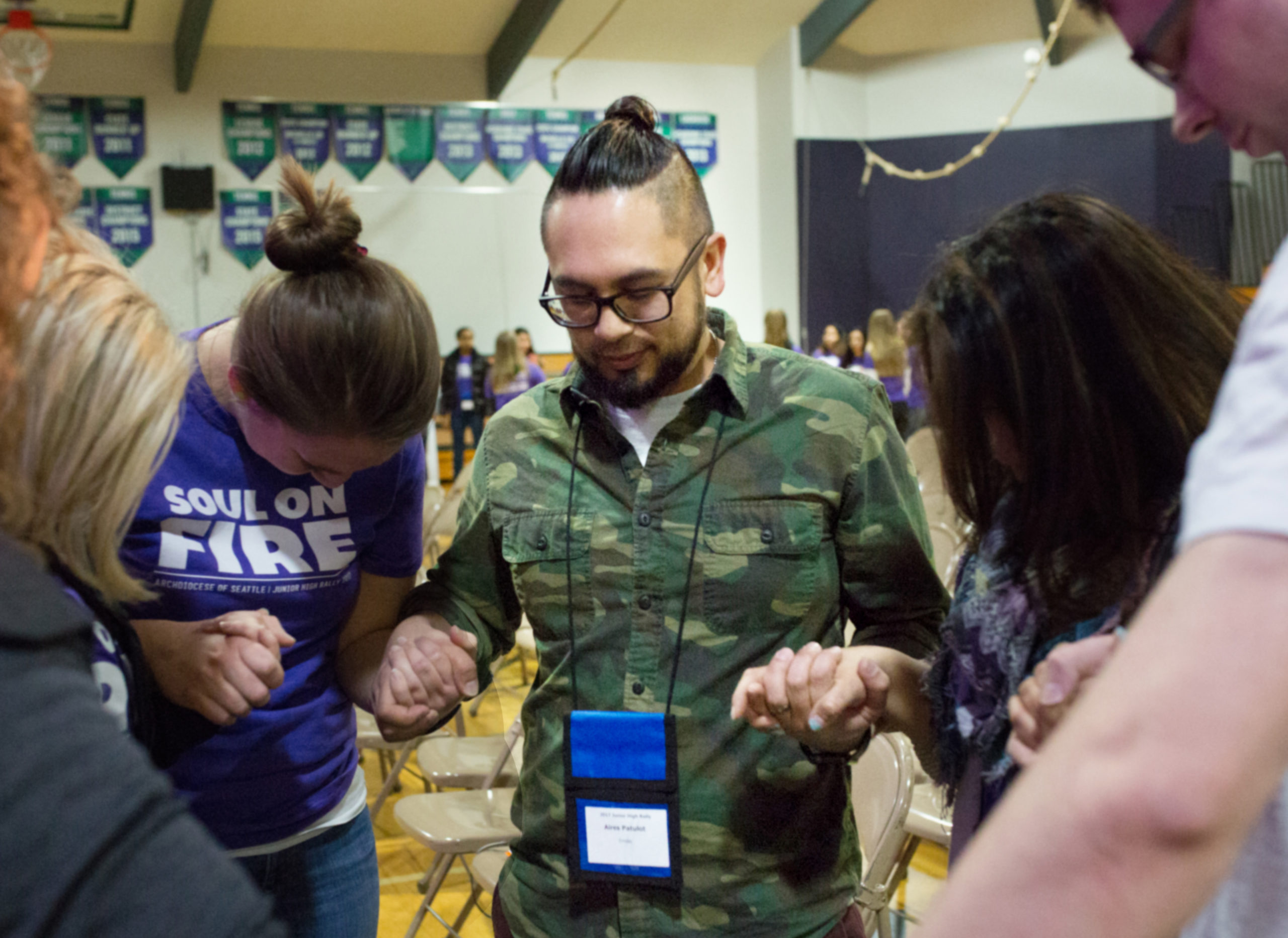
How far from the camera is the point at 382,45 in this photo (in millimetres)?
12680

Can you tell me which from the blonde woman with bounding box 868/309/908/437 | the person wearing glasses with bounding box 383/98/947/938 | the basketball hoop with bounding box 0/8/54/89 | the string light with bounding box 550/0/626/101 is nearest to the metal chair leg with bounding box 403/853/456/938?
the person wearing glasses with bounding box 383/98/947/938

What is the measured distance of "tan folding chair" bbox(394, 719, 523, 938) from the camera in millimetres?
2670

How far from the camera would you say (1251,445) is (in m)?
0.48

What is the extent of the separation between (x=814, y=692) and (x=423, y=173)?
40.9 ft

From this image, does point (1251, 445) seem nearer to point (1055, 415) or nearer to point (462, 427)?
point (1055, 415)

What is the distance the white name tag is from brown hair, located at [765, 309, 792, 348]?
10.4 m

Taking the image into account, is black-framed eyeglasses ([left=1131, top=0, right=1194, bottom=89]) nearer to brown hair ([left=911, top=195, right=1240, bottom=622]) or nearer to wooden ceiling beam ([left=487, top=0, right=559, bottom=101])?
brown hair ([left=911, top=195, right=1240, bottom=622])

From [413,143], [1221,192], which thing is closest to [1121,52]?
[1221,192]

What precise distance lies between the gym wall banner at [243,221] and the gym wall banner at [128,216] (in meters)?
0.76

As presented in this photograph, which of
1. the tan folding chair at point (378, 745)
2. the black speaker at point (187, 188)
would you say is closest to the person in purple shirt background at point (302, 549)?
the tan folding chair at point (378, 745)

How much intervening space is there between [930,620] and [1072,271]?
2.19 feet

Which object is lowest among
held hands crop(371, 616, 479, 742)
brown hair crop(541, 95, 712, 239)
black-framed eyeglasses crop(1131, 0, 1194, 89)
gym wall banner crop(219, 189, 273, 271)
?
held hands crop(371, 616, 479, 742)

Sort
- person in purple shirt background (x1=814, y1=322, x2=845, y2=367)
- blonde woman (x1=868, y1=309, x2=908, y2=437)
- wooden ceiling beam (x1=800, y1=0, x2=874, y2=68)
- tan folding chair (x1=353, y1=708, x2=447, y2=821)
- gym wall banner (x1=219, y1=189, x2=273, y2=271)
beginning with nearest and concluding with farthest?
1. tan folding chair (x1=353, y1=708, x2=447, y2=821)
2. blonde woman (x1=868, y1=309, x2=908, y2=437)
3. gym wall banner (x1=219, y1=189, x2=273, y2=271)
4. wooden ceiling beam (x1=800, y1=0, x2=874, y2=68)
5. person in purple shirt background (x1=814, y1=322, x2=845, y2=367)

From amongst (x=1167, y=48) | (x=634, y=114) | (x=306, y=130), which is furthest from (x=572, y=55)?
(x=1167, y=48)
